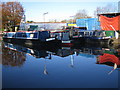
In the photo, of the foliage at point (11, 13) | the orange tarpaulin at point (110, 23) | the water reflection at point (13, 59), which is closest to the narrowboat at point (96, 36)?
the orange tarpaulin at point (110, 23)

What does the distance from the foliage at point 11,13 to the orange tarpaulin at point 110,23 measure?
18278mm

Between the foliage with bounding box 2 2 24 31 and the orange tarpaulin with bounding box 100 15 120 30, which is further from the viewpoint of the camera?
the foliage with bounding box 2 2 24 31

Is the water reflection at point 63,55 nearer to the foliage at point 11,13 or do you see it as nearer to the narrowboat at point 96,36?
the narrowboat at point 96,36

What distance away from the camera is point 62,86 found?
542 centimetres

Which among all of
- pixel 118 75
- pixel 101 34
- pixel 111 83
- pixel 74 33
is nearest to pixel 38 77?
pixel 111 83

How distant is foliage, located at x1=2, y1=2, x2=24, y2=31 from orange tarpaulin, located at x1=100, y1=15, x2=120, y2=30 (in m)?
18.3

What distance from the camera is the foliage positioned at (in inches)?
1272

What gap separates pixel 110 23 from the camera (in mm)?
19406

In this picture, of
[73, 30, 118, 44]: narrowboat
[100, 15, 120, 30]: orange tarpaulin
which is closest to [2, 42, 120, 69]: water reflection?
[73, 30, 118, 44]: narrowboat

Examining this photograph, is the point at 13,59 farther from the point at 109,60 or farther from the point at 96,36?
the point at 96,36

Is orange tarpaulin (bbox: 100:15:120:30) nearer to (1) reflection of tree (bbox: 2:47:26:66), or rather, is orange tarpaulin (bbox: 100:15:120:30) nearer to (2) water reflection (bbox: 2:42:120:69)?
(2) water reflection (bbox: 2:42:120:69)

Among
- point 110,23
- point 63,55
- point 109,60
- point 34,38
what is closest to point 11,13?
point 34,38

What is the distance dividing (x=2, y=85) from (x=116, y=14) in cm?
1673

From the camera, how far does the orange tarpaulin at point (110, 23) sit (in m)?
18.6
